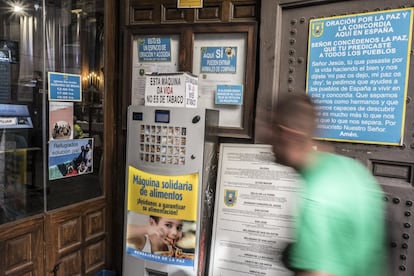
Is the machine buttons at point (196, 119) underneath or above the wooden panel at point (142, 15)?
underneath

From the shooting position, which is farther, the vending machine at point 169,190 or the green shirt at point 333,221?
the vending machine at point 169,190

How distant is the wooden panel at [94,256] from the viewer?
2.59 metres

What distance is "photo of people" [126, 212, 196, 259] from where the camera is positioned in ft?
7.04

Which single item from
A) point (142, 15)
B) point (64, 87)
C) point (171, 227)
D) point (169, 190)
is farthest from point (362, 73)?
point (64, 87)

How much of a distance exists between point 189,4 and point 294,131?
1.80 metres

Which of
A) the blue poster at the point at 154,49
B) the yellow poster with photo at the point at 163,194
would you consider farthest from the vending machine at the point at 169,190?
the blue poster at the point at 154,49

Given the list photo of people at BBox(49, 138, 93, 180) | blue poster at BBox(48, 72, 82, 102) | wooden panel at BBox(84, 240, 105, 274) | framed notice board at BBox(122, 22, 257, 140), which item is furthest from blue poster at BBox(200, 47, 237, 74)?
wooden panel at BBox(84, 240, 105, 274)

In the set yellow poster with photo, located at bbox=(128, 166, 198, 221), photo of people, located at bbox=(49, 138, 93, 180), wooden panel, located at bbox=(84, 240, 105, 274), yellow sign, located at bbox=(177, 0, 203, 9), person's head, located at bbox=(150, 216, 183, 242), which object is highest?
yellow sign, located at bbox=(177, 0, 203, 9)

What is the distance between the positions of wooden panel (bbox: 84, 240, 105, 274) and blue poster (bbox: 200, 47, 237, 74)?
164 cm

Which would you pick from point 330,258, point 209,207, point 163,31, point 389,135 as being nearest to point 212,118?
point 209,207

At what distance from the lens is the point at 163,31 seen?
2512 millimetres

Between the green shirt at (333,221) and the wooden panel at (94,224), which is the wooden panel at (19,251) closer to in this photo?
the wooden panel at (94,224)

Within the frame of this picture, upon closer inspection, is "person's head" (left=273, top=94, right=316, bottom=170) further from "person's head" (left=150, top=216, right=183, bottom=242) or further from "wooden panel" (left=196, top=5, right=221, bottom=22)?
"wooden panel" (left=196, top=5, right=221, bottom=22)

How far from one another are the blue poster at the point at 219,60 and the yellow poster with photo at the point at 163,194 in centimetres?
81
